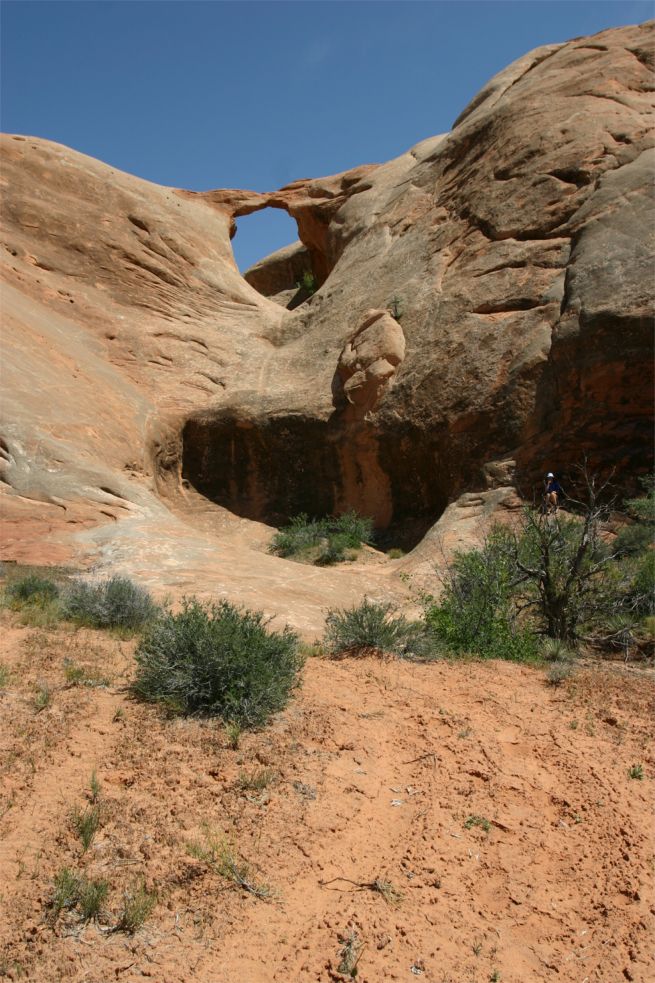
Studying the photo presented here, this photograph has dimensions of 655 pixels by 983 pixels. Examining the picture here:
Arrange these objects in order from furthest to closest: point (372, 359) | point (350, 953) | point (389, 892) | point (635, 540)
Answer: point (372, 359) < point (635, 540) < point (389, 892) < point (350, 953)

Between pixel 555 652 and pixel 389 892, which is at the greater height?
pixel 555 652

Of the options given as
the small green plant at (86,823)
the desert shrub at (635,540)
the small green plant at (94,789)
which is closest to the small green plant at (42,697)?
the small green plant at (94,789)

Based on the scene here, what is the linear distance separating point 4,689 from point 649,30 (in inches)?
687

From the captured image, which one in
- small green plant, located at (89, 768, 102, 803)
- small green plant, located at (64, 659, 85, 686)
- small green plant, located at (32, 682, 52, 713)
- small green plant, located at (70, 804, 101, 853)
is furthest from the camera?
small green plant, located at (64, 659, 85, 686)

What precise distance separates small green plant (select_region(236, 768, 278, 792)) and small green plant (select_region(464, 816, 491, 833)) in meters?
1.01

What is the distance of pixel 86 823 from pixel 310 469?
12.4 m

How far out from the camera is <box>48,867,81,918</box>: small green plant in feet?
9.40

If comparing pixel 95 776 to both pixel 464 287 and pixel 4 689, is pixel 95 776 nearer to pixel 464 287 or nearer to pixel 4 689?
pixel 4 689

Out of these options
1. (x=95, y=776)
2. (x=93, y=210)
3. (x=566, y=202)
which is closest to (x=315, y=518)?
(x=566, y=202)

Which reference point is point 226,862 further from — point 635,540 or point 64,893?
point 635,540

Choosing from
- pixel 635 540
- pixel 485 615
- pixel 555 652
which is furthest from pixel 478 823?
pixel 635 540

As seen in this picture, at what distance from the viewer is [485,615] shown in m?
6.78

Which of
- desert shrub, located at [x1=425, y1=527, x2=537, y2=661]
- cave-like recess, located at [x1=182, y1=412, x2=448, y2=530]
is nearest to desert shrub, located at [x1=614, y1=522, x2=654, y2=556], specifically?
desert shrub, located at [x1=425, y1=527, x2=537, y2=661]

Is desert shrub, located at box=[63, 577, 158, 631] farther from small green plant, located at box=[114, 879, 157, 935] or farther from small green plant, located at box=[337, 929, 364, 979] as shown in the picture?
small green plant, located at box=[337, 929, 364, 979]
